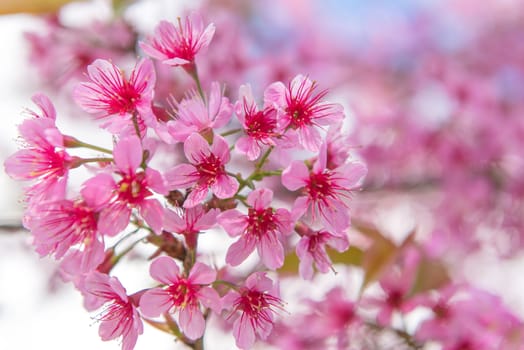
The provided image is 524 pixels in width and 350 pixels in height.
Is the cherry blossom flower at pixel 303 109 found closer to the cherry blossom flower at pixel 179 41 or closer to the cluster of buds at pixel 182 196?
the cluster of buds at pixel 182 196

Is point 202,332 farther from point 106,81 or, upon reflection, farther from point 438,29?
point 438,29

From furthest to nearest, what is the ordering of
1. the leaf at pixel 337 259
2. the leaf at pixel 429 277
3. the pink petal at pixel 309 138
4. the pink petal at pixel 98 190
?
the leaf at pixel 429 277
the leaf at pixel 337 259
the pink petal at pixel 309 138
the pink petal at pixel 98 190

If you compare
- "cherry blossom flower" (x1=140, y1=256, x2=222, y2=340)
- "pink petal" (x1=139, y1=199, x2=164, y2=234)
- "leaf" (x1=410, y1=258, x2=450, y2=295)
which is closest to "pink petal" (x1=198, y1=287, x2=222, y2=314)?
"cherry blossom flower" (x1=140, y1=256, x2=222, y2=340)

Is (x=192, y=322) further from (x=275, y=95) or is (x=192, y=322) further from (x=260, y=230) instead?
(x=275, y=95)

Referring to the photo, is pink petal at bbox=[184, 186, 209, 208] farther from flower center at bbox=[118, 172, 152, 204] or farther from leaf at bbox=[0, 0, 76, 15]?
leaf at bbox=[0, 0, 76, 15]

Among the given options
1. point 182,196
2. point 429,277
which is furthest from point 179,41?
point 429,277

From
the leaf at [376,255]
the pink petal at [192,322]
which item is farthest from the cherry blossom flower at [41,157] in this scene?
the leaf at [376,255]
